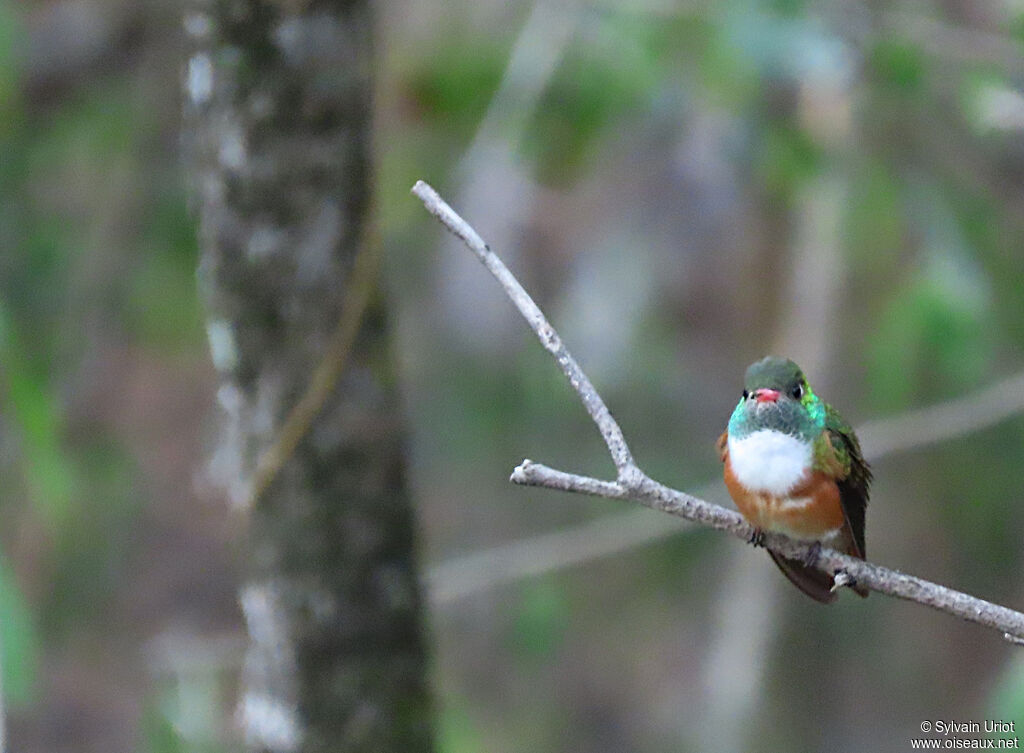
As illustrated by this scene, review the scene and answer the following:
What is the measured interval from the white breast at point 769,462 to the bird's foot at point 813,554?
111mm

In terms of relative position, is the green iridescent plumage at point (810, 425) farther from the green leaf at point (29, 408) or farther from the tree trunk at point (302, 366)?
the green leaf at point (29, 408)

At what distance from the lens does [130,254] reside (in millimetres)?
4559

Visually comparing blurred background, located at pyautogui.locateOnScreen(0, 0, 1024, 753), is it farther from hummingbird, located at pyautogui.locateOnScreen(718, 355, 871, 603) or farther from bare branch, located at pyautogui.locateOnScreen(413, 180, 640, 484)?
bare branch, located at pyautogui.locateOnScreen(413, 180, 640, 484)

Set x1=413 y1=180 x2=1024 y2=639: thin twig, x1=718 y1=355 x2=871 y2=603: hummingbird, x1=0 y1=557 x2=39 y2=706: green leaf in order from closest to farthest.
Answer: x1=413 y1=180 x2=1024 y2=639: thin twig, x1=718 y1=355 x2=871 y2=603: hummingbird, x1=0 y1=557 x2=39 y2=706: green leaf

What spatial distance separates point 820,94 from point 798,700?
347cm

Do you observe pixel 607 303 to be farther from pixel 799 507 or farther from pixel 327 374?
pixel 799 507

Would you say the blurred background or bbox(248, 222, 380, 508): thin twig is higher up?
the blurred background

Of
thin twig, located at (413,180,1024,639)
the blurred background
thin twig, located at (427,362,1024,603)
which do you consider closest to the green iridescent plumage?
thin twig, located at (413,180,1024,639)

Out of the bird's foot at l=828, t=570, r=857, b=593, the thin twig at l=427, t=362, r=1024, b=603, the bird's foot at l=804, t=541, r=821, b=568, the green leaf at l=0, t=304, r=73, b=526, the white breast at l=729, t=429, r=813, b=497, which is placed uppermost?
the thin twig at l=427, t=362, r=1024, b=603

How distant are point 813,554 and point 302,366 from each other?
108cm

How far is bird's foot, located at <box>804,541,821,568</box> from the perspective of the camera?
1.84 metres

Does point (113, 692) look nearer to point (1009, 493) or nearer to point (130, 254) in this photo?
point (130, 254)

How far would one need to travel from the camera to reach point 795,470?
183 centimetres

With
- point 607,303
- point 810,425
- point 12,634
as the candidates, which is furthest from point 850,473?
point 607,303
